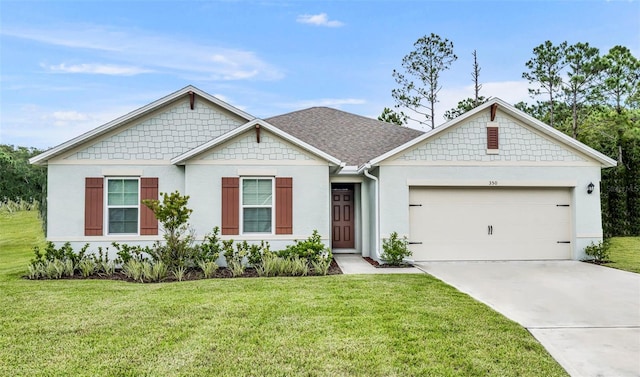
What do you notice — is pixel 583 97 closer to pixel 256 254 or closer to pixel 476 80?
pixel 476 80

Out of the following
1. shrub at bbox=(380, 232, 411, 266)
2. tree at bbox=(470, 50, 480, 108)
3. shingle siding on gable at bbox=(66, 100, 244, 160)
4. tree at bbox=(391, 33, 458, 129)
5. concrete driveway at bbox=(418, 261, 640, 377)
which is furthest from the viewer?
tree at bbox=(391, 33, 458, 129)

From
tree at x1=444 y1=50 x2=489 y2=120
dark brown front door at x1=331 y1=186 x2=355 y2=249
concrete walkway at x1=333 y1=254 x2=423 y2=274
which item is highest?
tree at x1=444 y1=50 x2=489 y2=120

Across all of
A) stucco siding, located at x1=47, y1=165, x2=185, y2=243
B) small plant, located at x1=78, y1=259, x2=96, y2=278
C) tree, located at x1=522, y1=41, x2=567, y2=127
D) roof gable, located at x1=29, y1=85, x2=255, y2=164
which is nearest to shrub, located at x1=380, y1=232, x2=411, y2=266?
roof gable, located at x1=29, y1=85, x2=255, y2=164

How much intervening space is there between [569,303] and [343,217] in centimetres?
729

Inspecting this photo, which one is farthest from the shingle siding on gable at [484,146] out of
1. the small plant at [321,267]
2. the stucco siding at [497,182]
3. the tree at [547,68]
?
the tree at [547,68]

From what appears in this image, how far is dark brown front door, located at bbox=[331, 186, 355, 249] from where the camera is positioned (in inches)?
509

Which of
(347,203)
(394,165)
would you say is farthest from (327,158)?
(347,203)

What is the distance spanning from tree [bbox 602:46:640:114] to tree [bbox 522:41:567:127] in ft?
8.31

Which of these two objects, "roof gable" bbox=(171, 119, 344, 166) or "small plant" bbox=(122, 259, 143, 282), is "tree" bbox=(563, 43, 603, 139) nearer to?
"roof gable" bbox=(171, 119, 344, 166)

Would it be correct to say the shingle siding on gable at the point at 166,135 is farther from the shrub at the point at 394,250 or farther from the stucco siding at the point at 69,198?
the shrub at the point at 394,250

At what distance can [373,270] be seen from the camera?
9836mm

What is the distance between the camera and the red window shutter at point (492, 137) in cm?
1114

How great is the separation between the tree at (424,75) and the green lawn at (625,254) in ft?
43.9

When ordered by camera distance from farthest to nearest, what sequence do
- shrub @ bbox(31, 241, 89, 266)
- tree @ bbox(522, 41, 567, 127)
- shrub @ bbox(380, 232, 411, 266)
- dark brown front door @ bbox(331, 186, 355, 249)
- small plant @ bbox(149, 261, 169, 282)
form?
tree @ bbox(522, 41, 567, 127) < dark brown front door @ bbox(331, 186, 355, 249) < shrub @ bbox(380, 232, 411, 266) < shrub @ bbox(31, 241, 89, 266) < small plant @ bbox(149, 261, 169, 282)
